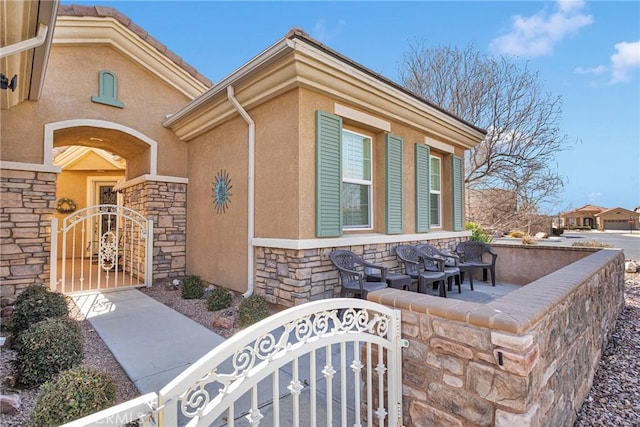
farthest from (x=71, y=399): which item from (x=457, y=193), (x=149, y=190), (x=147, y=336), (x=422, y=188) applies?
(x=457, y=193)

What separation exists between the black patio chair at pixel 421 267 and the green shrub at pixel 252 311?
106 inches

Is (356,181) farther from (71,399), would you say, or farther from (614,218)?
(614,218)

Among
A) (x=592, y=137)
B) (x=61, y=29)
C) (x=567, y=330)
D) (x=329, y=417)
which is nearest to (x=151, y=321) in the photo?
(x=329, y=417)

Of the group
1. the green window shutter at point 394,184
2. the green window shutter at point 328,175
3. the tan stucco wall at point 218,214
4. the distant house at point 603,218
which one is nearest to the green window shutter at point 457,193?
the green window shutter at point 394,184

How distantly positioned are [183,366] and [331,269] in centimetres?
246

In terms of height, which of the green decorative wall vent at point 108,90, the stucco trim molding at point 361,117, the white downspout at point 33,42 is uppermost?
the green decorative wall vent at point 108,90

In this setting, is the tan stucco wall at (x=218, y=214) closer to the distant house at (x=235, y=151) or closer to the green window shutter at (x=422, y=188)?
the distant house at (x=235, y=151)


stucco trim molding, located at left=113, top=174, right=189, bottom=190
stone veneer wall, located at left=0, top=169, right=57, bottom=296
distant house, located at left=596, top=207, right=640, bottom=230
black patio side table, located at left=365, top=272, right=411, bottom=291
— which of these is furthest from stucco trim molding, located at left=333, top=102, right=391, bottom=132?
distant house, located at left=596, top=207, right=640, bottom=230

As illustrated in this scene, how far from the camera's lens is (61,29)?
20.4ft

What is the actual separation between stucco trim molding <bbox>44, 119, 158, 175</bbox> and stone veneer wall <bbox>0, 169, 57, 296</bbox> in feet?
1.67

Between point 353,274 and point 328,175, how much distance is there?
158 cm

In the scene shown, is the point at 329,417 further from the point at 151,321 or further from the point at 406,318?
the point at 151,321

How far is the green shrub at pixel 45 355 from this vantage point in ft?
9.47

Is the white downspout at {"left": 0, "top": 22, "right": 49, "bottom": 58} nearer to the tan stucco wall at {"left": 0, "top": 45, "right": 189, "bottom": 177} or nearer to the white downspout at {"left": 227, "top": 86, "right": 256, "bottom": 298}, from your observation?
the white downspout at {"left": 227, "top": 86, "right": 256, "bottom": 298}
